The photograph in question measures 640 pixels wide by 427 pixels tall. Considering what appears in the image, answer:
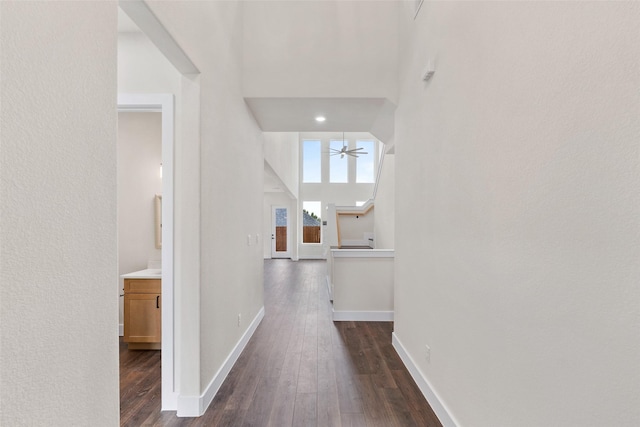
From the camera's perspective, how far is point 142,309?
3.20m

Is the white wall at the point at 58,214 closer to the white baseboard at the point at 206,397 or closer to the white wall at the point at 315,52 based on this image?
the white baseboard at the point at 206,397

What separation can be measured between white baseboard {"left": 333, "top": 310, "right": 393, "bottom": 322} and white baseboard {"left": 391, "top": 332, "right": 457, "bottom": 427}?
975 millimetres

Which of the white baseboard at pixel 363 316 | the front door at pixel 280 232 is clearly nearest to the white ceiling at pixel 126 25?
the white baseboard at pixel 363 316

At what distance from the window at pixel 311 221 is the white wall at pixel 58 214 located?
1101 centimetres

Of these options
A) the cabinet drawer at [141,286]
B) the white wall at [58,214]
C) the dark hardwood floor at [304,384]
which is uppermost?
the white wall at [58,214]

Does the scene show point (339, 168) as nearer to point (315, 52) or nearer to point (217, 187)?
point (315, 52)

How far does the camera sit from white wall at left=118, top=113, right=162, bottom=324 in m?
3.78

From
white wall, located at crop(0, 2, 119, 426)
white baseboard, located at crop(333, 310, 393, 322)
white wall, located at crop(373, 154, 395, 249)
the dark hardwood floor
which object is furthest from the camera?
white wall, located at crop(373, 154, 395, 249)

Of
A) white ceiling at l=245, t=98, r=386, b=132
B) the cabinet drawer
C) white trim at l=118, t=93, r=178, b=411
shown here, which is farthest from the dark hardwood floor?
white ceiling at l=245, t=98, r=386, b=132

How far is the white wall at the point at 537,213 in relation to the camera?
0.86 meters

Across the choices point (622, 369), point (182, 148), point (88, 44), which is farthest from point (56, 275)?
point (622, 369)

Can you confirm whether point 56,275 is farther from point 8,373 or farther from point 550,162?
point 550,162

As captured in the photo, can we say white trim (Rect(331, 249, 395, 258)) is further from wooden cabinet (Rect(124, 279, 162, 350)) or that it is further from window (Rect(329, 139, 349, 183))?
window (Rect(329, 139, 349, 183))

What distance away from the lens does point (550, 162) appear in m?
1.10
